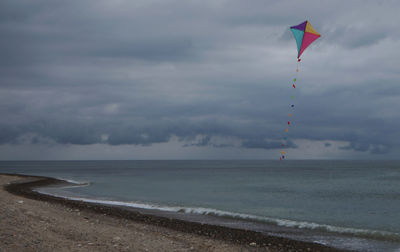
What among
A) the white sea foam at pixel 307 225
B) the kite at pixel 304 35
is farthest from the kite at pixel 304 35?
the white sea foam at pixel 307 225

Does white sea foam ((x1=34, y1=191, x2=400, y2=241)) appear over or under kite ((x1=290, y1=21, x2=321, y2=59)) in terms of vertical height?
under

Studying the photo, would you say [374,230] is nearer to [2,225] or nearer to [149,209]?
[149,209]

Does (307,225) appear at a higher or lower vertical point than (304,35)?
lower

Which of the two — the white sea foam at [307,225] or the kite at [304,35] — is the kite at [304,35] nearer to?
the kite at [304,35]

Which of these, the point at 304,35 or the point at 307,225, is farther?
the point at 307,225

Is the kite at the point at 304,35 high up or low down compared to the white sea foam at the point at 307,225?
up

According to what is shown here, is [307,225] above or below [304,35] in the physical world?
below

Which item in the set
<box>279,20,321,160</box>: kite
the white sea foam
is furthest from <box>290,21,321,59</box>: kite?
the white sea foam

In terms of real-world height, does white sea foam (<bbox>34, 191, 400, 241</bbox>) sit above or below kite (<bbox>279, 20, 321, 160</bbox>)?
below

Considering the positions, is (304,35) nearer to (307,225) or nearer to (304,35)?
(304,35)

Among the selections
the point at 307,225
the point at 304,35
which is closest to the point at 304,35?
the point at 304,35

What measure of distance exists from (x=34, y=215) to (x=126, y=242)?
20.2 ft

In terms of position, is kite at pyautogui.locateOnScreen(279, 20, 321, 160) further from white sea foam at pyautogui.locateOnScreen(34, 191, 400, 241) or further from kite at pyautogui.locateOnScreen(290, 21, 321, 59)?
white sea foam at pyautogui.locateOnScreen(34, 191, 400, 241)

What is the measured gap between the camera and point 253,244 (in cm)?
1448
